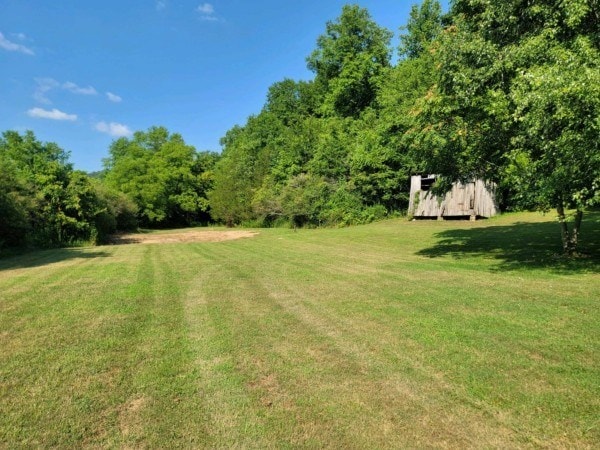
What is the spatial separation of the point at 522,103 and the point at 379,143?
909 inches

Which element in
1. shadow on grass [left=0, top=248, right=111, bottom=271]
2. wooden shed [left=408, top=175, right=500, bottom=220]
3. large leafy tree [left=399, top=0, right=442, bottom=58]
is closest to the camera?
shadow on grass [left=0, top=248, right=111, bottom=271]

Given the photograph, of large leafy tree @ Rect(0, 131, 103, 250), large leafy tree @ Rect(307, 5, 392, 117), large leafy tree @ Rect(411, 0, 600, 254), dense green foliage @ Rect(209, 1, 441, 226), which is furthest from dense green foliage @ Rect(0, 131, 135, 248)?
large leafy tree @ Rect(307, 5, 392, 117)

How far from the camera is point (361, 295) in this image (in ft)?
23.8

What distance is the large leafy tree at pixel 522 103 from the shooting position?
7043mm

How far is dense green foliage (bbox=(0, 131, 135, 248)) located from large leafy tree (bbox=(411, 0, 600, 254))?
18.5 metres

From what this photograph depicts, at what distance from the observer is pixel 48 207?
22578 mm

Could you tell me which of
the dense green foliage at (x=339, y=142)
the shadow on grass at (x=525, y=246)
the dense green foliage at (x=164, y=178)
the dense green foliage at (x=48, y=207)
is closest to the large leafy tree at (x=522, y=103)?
the shadow on grass at (x=525, y=246)

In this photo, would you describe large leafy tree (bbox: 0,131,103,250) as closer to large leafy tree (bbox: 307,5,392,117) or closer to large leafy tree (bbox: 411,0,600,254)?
large leafy tree (bbox: 411,0,600,254)

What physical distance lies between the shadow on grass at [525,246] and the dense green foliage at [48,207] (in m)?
18.4

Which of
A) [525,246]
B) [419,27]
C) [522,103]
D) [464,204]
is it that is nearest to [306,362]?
[522,103]

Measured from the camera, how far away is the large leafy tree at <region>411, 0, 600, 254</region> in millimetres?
7043

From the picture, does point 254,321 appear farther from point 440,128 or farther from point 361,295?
point 440,128

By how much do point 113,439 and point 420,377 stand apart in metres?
2.82

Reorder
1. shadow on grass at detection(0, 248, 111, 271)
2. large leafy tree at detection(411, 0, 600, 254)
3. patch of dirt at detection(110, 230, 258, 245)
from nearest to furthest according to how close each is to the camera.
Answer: large leafy tree at detection(411, 0, 600, 254) → shadow on grass at detection(0, 248, 111, 271) → patch of dirt at detection(110, 230, 258, 245)
